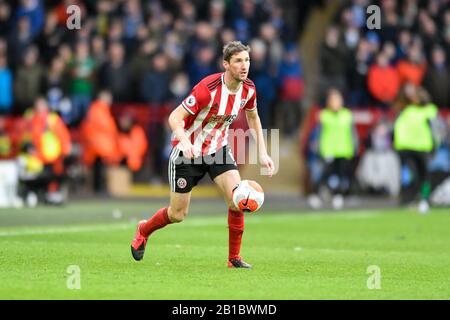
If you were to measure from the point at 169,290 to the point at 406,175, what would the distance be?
1407cm

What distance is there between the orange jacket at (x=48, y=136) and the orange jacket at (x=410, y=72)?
7.78m

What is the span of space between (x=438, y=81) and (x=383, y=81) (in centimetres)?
135

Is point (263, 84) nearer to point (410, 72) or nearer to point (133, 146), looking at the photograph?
point (133, 146)

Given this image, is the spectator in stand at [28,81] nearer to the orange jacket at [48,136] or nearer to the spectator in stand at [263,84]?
the orange jacket at [48,136]

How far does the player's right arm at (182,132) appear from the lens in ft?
39.0

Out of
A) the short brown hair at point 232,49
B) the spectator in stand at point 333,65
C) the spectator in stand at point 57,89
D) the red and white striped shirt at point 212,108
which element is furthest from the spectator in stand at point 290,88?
the short brown hair at point 232,49

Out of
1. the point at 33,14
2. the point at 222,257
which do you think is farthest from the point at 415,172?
the point at 222,257

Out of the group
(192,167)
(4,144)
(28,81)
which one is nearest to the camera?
(192,167)

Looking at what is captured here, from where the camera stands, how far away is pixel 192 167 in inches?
505

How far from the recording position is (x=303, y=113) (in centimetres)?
2867

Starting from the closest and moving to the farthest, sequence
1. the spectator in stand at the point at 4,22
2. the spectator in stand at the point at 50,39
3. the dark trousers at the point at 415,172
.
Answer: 1. the dark trousers at the point at 415,172
2. the spectator in stand at the point at 50,39
3. the spectator in stand at the point at 4,22

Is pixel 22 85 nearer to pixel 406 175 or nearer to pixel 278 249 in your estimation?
pixel 406 175
